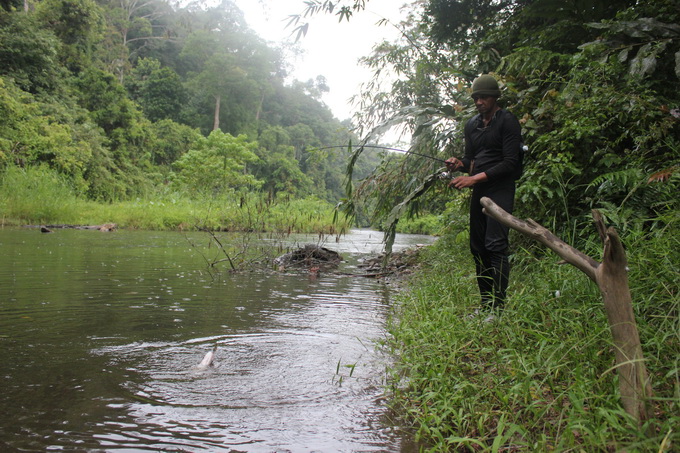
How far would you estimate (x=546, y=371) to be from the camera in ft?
6.73

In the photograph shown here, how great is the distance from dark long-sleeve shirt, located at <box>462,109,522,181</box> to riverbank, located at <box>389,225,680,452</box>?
2.51ft

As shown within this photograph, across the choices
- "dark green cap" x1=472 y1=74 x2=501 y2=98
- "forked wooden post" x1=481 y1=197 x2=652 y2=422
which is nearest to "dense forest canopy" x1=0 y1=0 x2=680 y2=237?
"dark green cap" x1=472 y1=74 x2=501 y2=98

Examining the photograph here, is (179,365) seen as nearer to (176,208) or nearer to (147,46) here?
(176,208)

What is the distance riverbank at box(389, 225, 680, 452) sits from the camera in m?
1.71

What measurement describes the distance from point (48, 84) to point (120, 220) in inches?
411

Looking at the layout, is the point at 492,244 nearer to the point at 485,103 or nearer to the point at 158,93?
the point at 485,103

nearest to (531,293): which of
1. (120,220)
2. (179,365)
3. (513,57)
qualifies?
(179,365)

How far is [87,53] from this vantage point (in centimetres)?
3014

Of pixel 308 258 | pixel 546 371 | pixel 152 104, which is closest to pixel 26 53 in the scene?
pixel 152 104

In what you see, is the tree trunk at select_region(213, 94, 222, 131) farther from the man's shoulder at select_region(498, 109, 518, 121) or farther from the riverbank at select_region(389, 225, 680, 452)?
the riverbank at select_region(389, 225, 680, 452)

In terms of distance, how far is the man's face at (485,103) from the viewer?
3.46 metres

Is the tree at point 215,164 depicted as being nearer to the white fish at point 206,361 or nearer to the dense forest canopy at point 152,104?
the dense forest canopy at point 152,104

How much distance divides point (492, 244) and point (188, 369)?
6.77ft

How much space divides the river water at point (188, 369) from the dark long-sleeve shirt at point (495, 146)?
1455 millimetres
